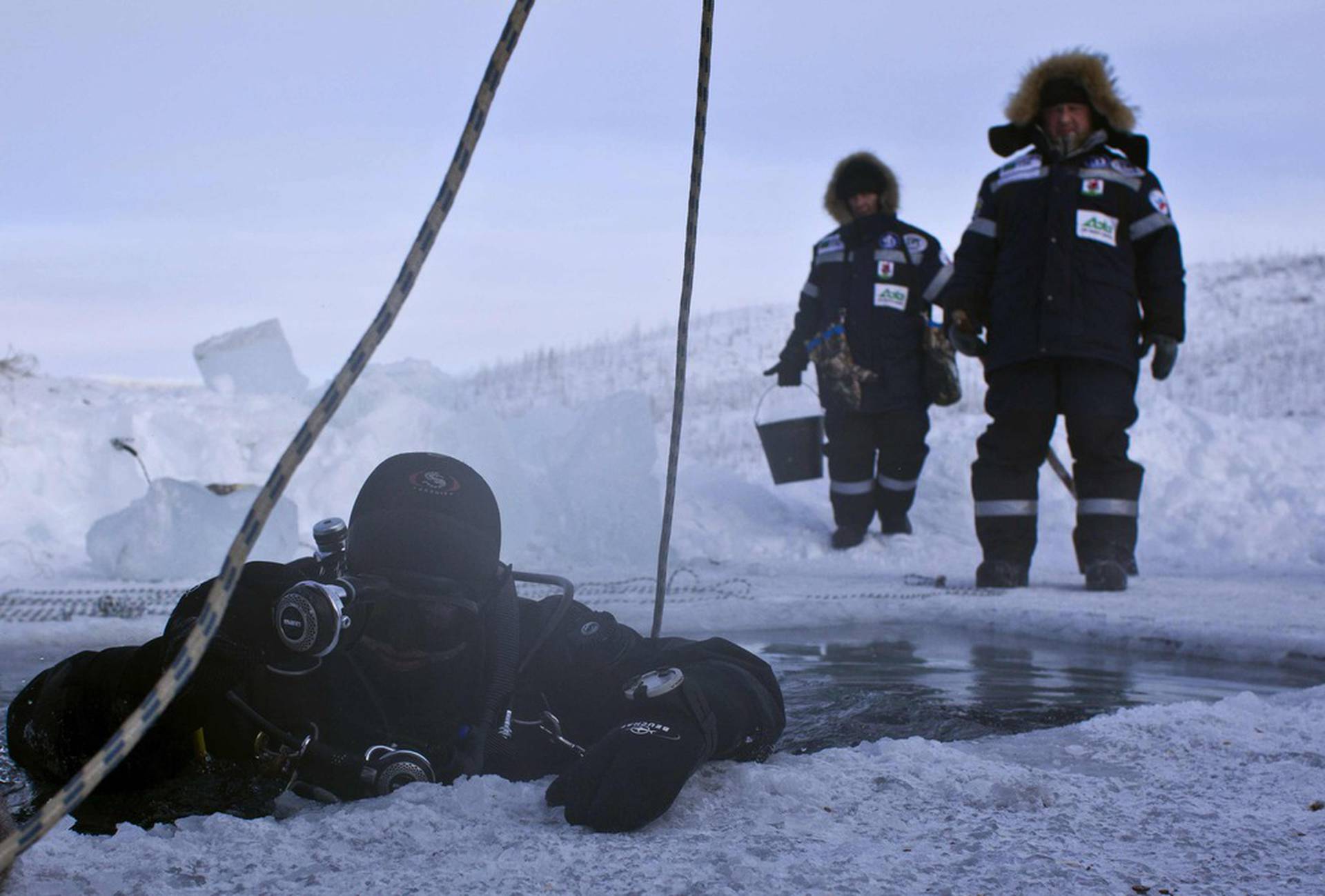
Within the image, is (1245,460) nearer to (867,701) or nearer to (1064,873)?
(867,701)

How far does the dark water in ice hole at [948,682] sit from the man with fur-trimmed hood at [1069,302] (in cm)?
120

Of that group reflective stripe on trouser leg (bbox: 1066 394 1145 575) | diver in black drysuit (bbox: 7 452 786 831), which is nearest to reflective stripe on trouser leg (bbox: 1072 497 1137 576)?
reflective stripe on trouser leg (bbox: 1066 394 1145 575)

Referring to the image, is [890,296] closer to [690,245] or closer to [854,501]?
[854,501]

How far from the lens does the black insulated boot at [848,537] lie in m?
7.60

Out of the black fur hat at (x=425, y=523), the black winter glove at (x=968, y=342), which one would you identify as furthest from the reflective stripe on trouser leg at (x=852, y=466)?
the black fur hat at (x=425, y=523)

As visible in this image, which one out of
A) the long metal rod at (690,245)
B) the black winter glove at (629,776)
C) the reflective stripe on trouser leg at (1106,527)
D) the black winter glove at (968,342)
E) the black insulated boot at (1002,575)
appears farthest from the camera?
the black winter glove at (968,342)

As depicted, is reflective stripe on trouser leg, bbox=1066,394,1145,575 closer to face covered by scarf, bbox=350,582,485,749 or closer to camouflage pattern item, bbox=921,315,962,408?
camouflage pattern item, bbox=921,315,962,408

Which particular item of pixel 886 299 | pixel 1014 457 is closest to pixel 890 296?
pixel 886 299

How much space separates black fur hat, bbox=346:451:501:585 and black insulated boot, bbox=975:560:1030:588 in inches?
149

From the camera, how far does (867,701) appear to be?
3346 millimetres

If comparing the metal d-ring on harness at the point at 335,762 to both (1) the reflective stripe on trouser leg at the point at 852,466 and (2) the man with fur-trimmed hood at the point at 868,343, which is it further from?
(1) the reflective stripe on trouser leg at the point at 852,466

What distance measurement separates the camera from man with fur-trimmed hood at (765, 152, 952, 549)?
24.0 ft

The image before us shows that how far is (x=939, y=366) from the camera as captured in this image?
7305 millimetres

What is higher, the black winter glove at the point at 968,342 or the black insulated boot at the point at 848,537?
the black winter glove at the point at 968,342
